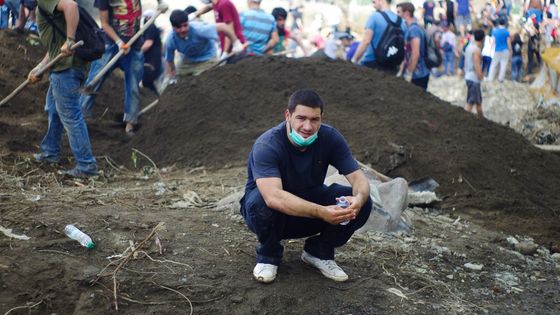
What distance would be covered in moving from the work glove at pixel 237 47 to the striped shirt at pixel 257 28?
1.56ft

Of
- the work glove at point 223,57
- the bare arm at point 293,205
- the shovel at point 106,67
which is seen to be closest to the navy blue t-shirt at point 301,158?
the bare arm at point 293,205

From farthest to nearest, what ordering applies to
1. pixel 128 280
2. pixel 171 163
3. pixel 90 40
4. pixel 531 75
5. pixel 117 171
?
pixel 531 75 → pixel 171 163 → pixel 117 171 → pixel 90 40 → pixel 128 280

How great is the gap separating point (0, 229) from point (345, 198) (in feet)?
7.94

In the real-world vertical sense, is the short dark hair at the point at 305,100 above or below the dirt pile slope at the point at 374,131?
above

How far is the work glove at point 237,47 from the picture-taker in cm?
1041

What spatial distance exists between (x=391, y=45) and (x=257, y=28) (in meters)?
2.10

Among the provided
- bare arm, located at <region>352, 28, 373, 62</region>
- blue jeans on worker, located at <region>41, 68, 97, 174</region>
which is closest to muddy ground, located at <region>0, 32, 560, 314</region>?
blue jeans on worker, located at <region>41, 68, 97, 174</region>

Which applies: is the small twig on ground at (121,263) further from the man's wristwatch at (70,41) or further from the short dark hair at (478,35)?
the short dark hair at (478,35)

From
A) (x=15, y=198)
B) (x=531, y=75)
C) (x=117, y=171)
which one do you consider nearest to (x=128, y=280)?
(x=15, y=198)

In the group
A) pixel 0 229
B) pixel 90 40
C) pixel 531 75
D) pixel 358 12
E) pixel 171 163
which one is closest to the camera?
pixel 0 229

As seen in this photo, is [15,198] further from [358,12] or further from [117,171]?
[358,12]

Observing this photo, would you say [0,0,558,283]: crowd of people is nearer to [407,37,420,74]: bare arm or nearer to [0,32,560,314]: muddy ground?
[407,37,420,74]: bare arm

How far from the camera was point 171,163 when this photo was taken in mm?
8539

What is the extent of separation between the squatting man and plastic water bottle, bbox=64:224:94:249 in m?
1.10
